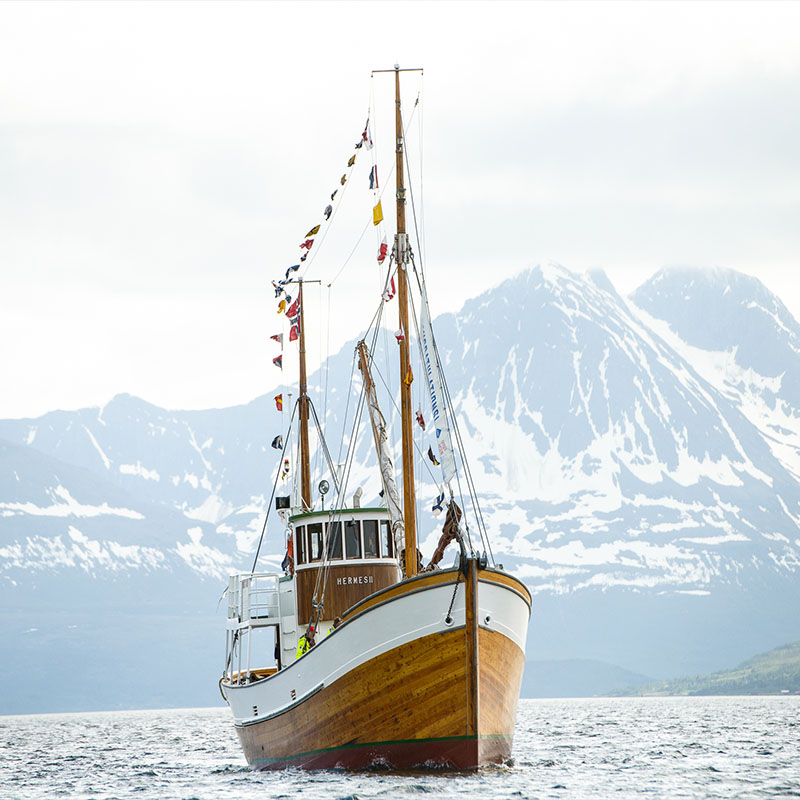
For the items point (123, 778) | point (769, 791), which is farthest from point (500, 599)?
point (123, 778)

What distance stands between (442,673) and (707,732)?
52.2 m

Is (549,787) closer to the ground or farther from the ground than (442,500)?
closer to the ground

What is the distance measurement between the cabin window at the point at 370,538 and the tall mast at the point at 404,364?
6885 mm

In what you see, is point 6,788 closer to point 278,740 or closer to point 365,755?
point 278,740

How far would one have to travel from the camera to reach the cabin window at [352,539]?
53.2m

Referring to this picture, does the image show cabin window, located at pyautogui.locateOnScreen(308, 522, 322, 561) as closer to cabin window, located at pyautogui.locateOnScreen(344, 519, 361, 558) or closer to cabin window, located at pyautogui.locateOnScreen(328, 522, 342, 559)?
cabin window, located at pyautogui.locateOnScreen(328, 522, 342, 559)

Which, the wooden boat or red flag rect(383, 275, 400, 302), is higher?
red flag rect(383, 275, 400, 302)

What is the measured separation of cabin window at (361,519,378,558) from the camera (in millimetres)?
53344

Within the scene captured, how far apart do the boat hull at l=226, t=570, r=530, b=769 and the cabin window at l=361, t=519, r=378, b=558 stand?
886 centimetres

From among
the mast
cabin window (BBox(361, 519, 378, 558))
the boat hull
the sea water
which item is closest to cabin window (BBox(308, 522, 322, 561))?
cabin window (BBox(361, 519, 378, 558))

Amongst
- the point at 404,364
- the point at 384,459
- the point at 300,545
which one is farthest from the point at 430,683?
the point at 384,459

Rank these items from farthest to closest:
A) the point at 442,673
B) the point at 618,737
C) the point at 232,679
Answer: the point at 618,737, the point at 232,679, the point at 442,673

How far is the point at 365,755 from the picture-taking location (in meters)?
43.5

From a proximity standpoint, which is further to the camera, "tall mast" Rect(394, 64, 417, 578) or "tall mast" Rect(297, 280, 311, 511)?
"tall mast" Rect(297, 280, 311, 511)
